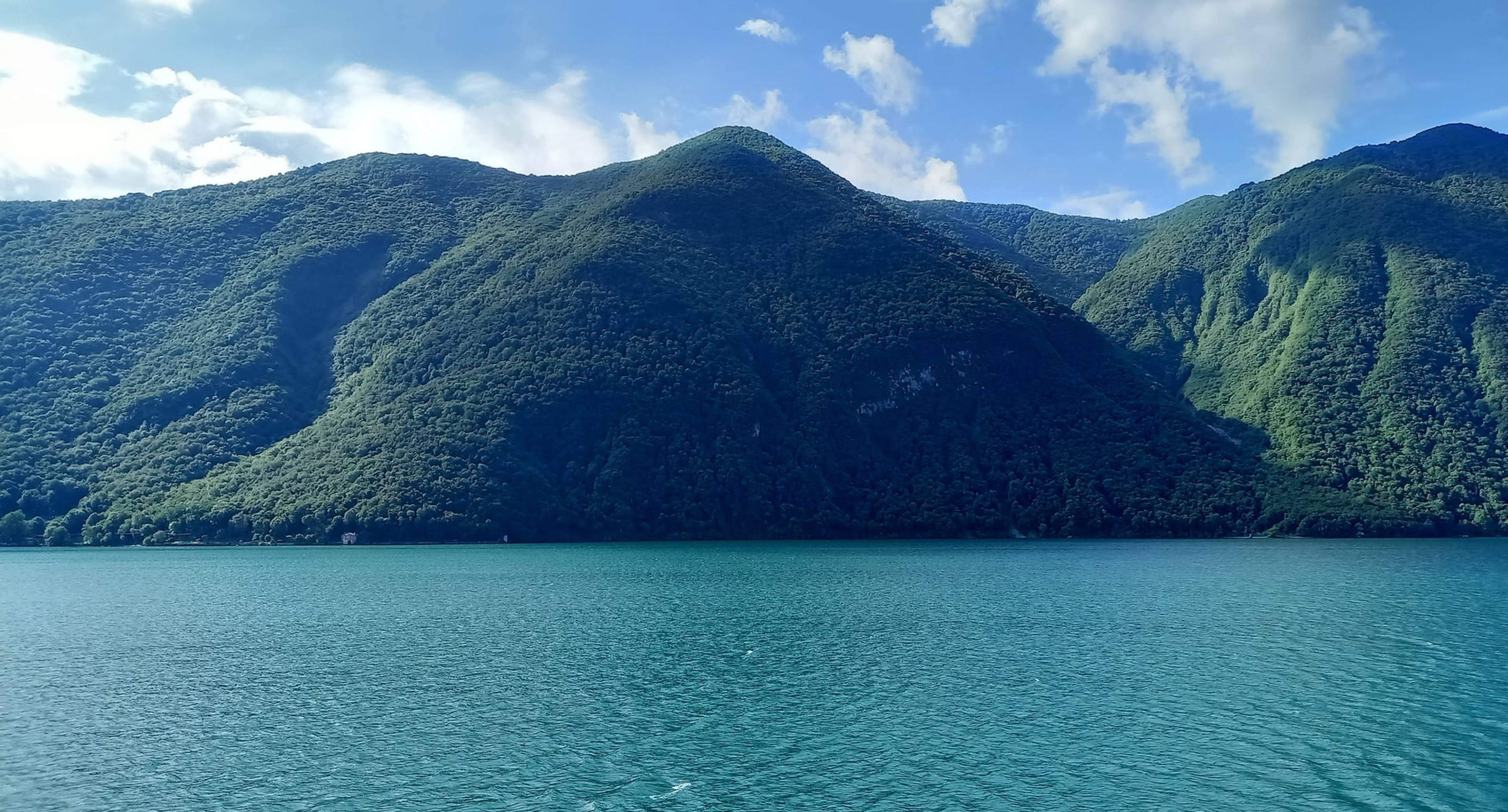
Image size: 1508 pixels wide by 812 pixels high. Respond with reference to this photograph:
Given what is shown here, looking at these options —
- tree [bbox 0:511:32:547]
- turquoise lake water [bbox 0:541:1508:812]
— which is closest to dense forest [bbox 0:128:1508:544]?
tree [bbox 0:511:32:547]

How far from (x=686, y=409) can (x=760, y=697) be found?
384ft

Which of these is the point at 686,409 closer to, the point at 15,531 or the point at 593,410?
the point at 593,410

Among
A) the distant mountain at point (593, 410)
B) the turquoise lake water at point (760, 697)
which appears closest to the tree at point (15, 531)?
the distant mountain at point (593, 410)

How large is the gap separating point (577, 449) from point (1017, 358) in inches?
3137

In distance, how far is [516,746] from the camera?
117 ft

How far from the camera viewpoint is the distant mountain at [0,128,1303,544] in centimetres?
14138

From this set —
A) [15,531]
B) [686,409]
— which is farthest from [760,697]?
[15,531]

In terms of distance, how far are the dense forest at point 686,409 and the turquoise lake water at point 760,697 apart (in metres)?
61.4

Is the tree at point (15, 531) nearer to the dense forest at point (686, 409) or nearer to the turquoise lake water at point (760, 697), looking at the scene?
the dense forest at point (686, 409)

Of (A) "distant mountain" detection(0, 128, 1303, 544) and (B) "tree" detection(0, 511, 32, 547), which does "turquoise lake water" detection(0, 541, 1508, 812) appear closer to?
(A) "distant mountain" detection(0, 128, 1303, 544)

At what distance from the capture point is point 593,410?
156 metres

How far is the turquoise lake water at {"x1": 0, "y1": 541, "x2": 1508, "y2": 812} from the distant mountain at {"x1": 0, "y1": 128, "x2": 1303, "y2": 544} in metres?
59.2

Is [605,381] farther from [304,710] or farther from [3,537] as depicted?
[304,710]

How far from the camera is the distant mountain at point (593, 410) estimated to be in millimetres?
141375
